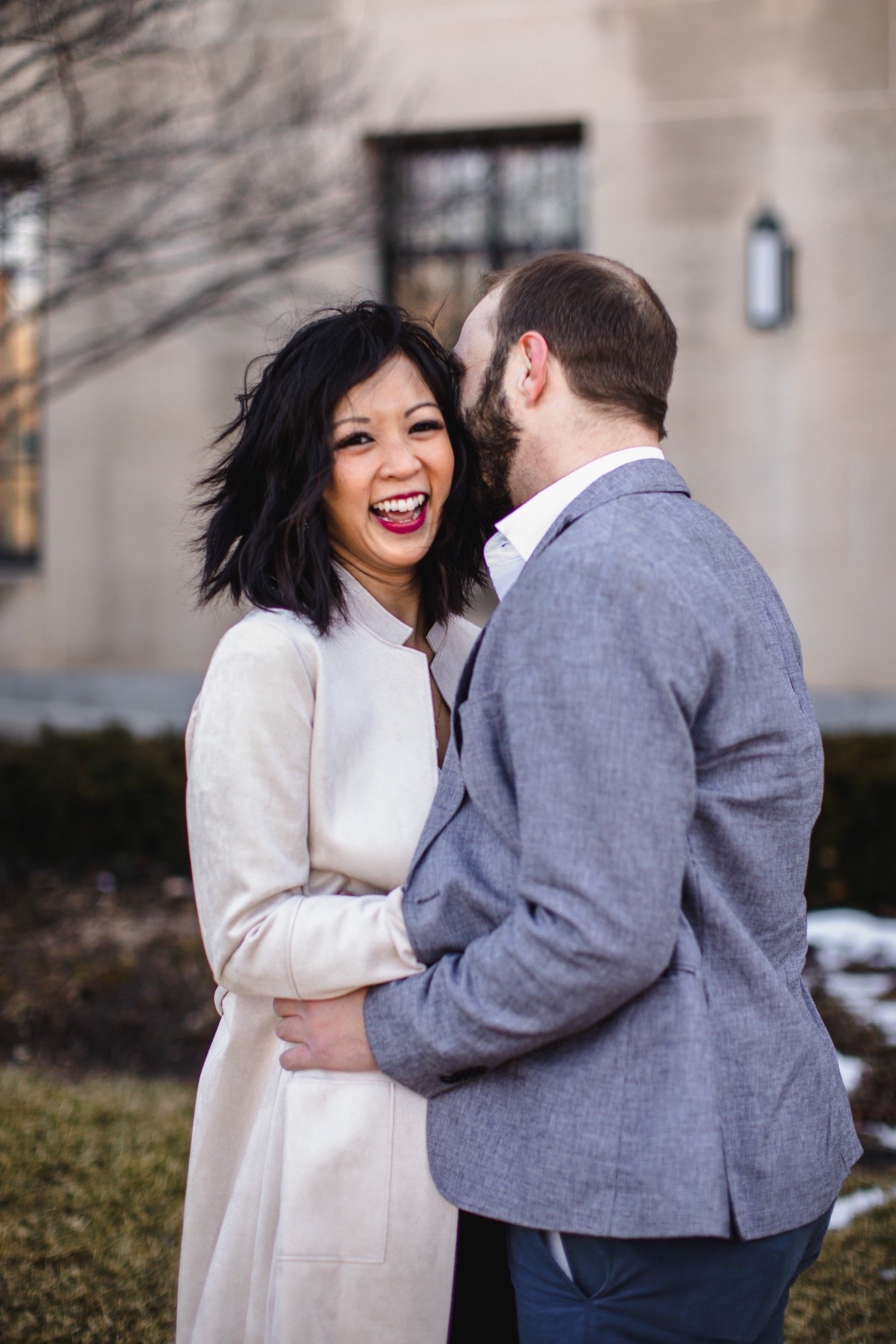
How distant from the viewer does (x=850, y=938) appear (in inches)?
215

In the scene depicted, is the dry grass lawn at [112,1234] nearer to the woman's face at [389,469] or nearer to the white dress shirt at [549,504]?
the woman's face at [389,469]

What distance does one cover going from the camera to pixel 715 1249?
1508 mm

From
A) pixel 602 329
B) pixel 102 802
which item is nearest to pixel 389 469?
pixel 602 329

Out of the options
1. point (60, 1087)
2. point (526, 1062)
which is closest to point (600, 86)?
point (60, 1087)

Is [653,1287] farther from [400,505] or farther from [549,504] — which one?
[400,505]

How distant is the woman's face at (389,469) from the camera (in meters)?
2.01

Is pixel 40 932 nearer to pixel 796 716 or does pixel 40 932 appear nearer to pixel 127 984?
pixel 127 984

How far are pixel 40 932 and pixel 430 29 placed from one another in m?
6.11

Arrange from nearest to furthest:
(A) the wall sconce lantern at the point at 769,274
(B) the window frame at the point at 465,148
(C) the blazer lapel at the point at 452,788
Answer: (C) the blazer lapel at the point at 452,788 → (A) the wall sconce lantern at the point at 769,274 → (B) the window frame at the point at 465,148

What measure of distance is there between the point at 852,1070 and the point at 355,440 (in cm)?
338

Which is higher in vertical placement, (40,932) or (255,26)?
(255,26)

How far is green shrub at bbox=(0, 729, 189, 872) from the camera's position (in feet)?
21.0

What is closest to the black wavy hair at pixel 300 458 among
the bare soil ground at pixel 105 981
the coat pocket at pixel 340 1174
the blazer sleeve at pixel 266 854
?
the blazer sleeve at pixel 266 854

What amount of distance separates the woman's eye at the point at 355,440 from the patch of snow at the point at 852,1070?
3.11 meters
